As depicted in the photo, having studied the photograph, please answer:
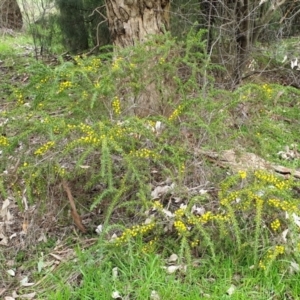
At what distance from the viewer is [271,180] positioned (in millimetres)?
2734

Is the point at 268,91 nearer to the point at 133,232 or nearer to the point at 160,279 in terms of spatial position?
the point at 133,232

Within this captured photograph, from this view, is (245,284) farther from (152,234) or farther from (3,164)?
(3,164)

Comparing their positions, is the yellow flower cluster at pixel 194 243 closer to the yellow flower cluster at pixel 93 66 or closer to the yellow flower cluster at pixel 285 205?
the yellow flower cluster at pixel 285 205

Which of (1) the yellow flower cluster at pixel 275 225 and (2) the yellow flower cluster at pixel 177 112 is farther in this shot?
(2) the yellow flower cluster at pixel 177 112

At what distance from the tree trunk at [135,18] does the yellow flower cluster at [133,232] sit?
1928 mm

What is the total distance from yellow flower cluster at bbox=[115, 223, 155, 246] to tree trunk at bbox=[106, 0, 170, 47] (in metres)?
1.93

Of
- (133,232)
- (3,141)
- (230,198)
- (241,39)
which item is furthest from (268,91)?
(3,141)

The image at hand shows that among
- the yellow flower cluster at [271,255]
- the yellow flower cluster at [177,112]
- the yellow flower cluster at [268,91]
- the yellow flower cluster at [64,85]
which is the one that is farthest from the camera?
the yellow flower cluster at [268,91]

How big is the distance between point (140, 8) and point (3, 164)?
1856 millimetres

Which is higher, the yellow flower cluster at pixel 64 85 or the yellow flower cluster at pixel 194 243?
the yellow flower cluster at pixel 64 85

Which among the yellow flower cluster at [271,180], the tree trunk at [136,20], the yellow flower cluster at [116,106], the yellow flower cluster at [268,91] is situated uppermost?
the tree trunk at [136,20]

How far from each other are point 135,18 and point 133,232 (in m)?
2.13

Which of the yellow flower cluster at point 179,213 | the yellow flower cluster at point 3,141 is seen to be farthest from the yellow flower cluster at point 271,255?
the yellow flower cluster at point 3,141

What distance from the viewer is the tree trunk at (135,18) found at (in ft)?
13.0
